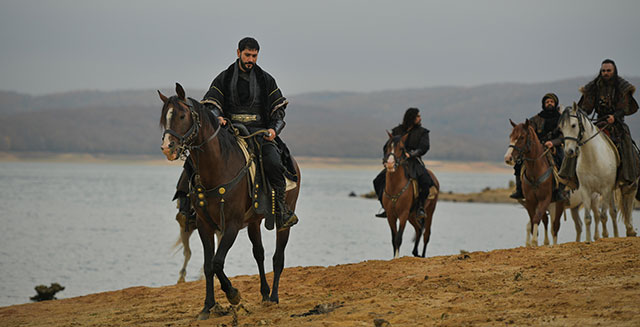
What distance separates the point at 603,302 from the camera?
23.1 ft

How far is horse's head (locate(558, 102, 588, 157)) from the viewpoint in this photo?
13.5 meters

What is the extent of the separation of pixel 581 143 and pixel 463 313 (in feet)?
23.3

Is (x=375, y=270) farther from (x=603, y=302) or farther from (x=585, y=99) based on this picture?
(x=585, y=99)

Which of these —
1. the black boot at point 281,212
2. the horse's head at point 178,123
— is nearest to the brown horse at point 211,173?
the horse's head at point 178,123

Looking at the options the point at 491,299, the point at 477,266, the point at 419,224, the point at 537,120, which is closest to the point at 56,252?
the point at 419,224

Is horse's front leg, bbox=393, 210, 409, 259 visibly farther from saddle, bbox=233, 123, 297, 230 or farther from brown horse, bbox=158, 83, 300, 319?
brown horse, bbox=158, 83, 300, 319

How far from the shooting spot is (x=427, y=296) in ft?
29.2

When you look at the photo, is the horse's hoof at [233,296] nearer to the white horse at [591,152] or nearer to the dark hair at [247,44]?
the dark hair at [247,44]

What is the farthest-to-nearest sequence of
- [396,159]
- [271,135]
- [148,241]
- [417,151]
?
[148,241], [417,151], [396,159], [271,135]

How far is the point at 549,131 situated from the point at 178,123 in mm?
10531

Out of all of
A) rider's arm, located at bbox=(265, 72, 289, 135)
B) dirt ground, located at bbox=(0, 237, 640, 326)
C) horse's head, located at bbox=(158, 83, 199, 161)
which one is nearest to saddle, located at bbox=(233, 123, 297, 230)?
rider's arm, located at bbox=(265, 72, 289, 135)

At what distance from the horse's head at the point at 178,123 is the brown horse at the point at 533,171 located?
8.10m

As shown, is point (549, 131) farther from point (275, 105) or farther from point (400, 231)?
point (275, 105)

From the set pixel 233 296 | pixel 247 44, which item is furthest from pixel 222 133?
pixel 233 296
